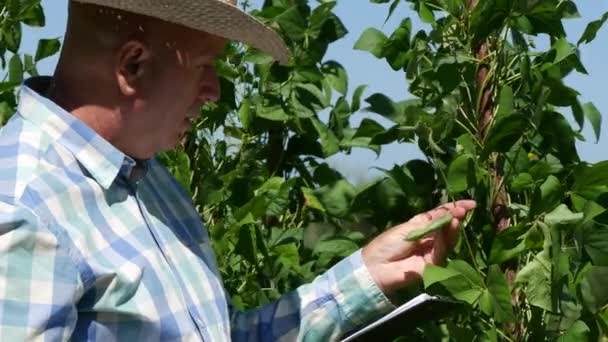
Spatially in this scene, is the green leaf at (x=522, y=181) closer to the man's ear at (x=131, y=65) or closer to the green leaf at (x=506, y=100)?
Result: the green leaf at (x=506, y=100)

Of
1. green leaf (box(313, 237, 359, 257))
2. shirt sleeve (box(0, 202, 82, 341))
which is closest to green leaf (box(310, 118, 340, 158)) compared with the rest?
green leaf (box(313, 237, 359, 257))

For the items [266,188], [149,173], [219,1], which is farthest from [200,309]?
[266,188]

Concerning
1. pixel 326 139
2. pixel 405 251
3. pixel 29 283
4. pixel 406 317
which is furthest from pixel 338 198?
pixel 29 283

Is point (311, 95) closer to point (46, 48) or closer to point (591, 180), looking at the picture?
point (46, 48)

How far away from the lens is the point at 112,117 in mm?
1720

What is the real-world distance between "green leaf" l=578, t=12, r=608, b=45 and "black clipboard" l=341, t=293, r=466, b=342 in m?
0.53

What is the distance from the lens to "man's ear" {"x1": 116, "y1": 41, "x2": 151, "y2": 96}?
1703 mm

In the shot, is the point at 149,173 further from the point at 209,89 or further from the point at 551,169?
the point at 551,169

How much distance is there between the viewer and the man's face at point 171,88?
1.72 meters

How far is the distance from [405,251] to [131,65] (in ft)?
1.67

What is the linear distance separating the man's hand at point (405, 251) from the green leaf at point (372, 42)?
0.44 metres

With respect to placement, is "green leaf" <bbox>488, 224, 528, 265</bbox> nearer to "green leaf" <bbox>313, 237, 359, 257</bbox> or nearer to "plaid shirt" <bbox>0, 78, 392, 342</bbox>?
"green leaf" <bbox>313, 237, 359, 257</bbox>

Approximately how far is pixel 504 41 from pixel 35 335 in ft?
3.15

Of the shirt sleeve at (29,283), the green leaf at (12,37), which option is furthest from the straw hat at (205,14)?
the green leaf at (12,37)
